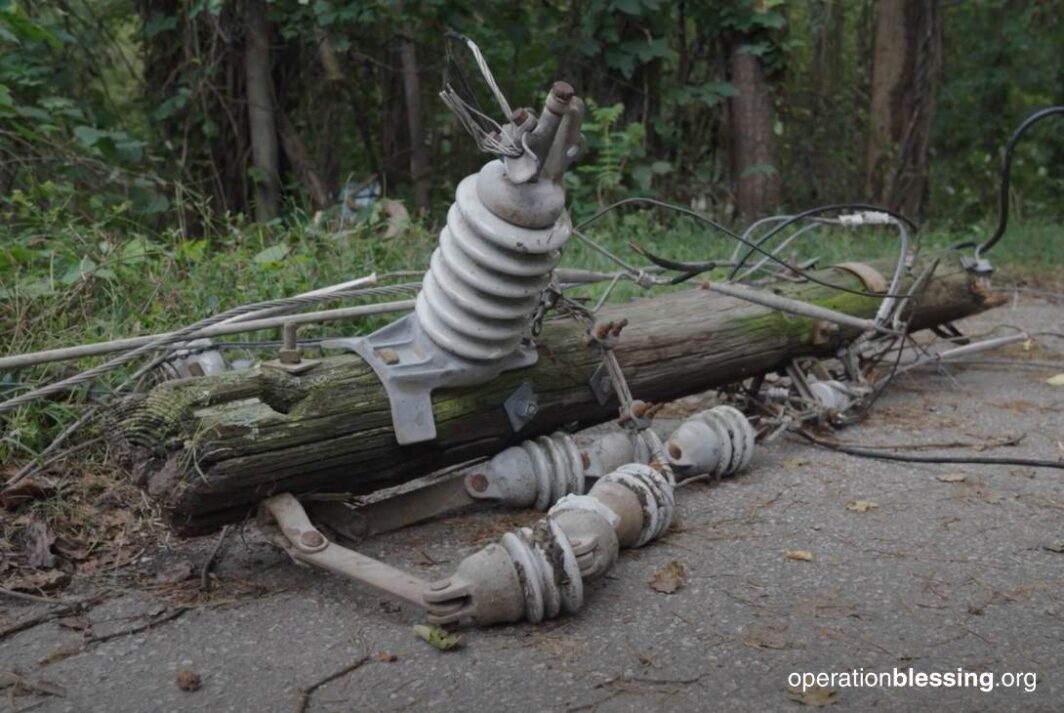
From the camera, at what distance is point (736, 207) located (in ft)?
25.2

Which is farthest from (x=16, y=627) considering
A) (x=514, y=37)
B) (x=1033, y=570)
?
(x=514, y=37)

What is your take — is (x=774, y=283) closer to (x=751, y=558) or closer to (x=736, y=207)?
(x=751, y=558)

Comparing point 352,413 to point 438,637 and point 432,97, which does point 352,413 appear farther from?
point 432,97

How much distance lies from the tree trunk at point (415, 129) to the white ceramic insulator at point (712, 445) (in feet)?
14.3

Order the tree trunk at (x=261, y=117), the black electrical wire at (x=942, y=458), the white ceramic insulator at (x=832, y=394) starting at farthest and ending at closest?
1. the tree trunk at (x=261, y=117)
2. the white ceramic insulator at (x=832, y=394)
3. the black electrical wire at (x=942, y=458)

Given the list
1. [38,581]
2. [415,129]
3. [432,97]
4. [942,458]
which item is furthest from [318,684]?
[432,97]

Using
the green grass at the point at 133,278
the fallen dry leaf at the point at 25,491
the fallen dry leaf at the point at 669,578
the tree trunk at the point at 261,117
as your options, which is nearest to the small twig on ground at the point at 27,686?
the fallen dry leaf at the point at 25,491

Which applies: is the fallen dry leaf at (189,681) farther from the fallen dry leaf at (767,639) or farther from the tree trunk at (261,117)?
the tree trunk at (261,117)

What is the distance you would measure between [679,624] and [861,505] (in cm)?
94

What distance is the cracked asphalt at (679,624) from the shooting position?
6.21 ft

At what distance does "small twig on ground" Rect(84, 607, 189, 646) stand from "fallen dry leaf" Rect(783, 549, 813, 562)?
1346 mm

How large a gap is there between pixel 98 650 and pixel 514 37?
5504mm

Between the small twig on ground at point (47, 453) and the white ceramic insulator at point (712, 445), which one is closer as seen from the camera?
the small twig on ground at point (47, 453)

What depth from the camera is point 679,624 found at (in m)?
2.18
